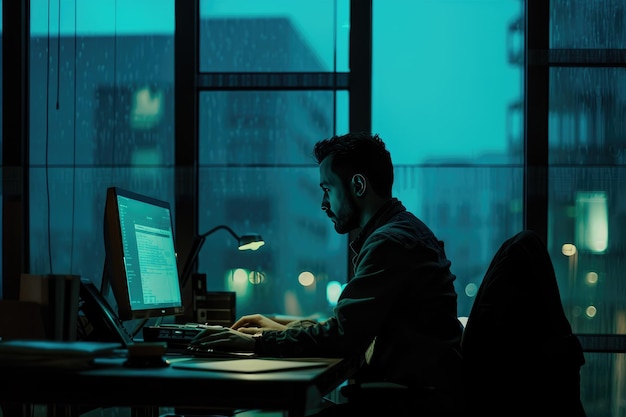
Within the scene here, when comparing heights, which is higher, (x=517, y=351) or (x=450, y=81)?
(x=450, y=81)

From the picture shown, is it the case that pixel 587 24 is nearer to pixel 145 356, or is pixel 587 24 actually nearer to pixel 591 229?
pixel 591 229

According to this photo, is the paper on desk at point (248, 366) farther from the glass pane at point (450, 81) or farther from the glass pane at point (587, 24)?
the glass pane at point (587, 24)

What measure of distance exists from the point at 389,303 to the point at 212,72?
7.36 ft

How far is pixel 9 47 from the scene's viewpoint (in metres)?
4.05

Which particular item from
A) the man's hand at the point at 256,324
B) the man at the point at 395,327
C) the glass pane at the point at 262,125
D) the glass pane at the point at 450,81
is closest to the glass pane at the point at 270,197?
the glass pane at the point at 262,125

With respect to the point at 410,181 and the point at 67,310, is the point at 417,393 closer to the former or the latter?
the point at 67,310

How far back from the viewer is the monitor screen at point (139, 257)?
2.32m

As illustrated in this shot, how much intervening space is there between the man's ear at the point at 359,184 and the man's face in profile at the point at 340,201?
0.02m

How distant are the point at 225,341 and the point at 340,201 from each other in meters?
0.61

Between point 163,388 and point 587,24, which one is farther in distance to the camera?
point 587,24

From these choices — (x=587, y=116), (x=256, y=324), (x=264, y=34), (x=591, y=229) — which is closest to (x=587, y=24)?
→ (x=587, y=116)

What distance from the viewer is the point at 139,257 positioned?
248cm

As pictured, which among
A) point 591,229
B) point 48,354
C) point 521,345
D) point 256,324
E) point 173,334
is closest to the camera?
point 48,354

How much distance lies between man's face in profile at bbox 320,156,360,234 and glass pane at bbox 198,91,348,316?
1457 millimetres
